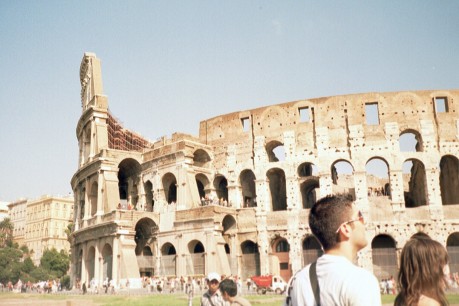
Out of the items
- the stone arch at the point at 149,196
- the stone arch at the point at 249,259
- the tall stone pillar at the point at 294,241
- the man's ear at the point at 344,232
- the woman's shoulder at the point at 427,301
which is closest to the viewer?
the man's ear at the point at 344,232

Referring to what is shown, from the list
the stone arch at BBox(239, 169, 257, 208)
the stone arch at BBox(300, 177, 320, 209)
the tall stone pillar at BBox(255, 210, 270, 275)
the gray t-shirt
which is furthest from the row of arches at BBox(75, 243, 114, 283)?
the gray t-shirt

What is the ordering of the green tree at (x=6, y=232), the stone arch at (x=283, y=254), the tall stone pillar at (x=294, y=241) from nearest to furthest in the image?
the tall stone pillar at (x=294, y=241)
the stone arch at (x=283, y=254)
the green tree at (x=6, y=232)

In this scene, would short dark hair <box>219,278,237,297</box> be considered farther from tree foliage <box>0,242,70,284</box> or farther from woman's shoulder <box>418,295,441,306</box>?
tree foliage <box>0,242,70,284</box>

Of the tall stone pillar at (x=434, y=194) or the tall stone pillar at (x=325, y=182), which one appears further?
the tall stone pillar at (x=325, y=182)

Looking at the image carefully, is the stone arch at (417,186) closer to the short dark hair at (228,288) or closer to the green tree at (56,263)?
the short dark hair at (228,288)

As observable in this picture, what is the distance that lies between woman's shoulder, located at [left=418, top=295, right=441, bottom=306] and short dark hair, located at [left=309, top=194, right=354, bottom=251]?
2.77 feet

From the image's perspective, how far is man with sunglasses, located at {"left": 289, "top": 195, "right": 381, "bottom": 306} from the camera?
2594 mm

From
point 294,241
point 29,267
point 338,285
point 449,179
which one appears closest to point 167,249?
point 294,241

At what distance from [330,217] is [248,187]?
108 feet

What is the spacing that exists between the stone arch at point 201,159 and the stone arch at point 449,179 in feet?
51.9

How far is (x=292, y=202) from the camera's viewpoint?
32000 millimetres

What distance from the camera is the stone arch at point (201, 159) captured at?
117ft

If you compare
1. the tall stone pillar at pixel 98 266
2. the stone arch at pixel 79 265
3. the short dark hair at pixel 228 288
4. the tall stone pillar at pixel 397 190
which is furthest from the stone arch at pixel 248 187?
the short dark hair at pixel 228 288

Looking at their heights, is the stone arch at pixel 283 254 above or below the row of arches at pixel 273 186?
below
